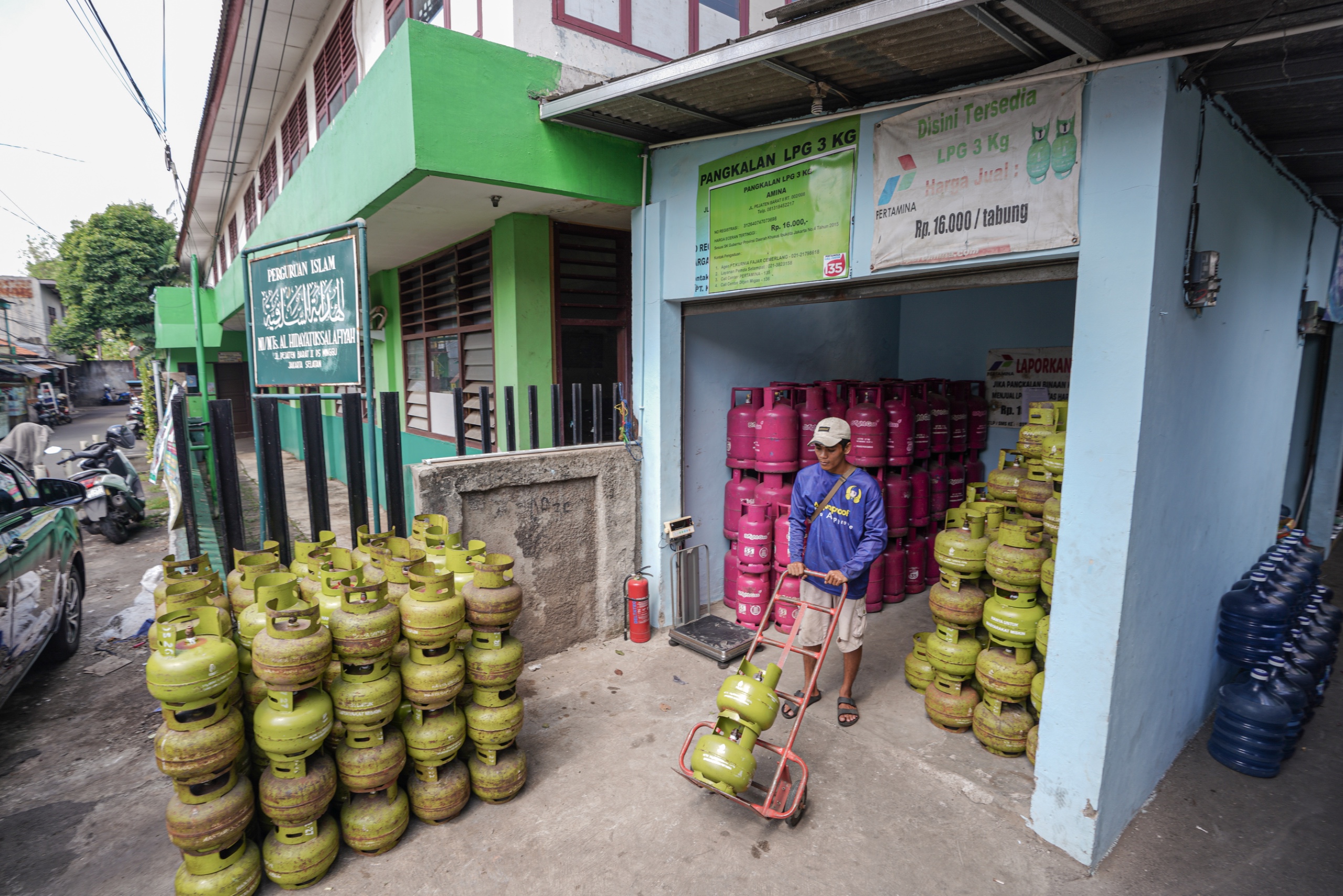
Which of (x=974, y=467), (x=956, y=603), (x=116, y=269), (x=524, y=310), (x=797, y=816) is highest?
(x=116, y=269)

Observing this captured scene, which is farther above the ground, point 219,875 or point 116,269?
point 116,269

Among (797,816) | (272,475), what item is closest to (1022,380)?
(797,816)

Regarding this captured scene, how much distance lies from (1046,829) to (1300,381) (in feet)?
28.2

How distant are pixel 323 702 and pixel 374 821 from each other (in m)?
0.73

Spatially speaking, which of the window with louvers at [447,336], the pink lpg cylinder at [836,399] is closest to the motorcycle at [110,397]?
the window with louvers at [447,336]

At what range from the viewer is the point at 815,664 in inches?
156

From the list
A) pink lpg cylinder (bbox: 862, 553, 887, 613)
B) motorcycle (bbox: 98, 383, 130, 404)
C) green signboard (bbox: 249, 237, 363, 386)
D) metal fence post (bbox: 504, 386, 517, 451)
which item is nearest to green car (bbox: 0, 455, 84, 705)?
green signboard (bbox: 249, 237, 363, 386)

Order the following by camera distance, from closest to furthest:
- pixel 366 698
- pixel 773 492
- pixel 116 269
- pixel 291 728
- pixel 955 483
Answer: pixel 291 728
pixel 366 698
pixel 773 492
pixel 955 483
pixel 116 269

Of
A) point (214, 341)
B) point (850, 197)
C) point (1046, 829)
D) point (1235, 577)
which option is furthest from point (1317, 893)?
point (214, 341)

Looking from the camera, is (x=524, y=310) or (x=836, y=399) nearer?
(x=524, y=310)

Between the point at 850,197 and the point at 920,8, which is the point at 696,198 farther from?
the point at 920,8

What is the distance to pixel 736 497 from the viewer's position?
6.44 m

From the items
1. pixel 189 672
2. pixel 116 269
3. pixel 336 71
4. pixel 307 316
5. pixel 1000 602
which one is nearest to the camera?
pixel 189 672

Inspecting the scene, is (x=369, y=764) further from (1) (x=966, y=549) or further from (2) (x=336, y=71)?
(2) (x=336, y=71)
